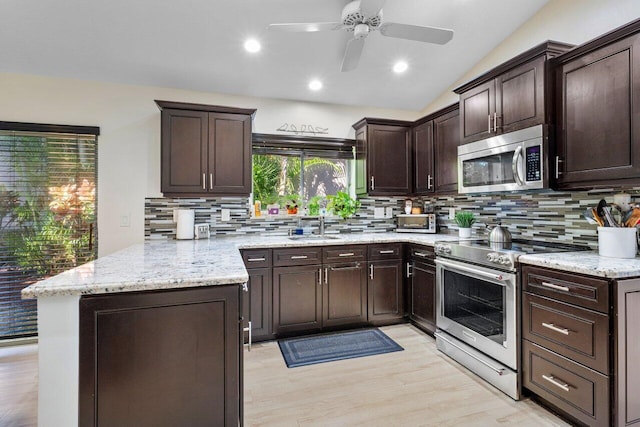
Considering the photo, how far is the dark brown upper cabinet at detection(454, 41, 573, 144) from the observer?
2332 mm

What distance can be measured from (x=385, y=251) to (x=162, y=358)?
243cm

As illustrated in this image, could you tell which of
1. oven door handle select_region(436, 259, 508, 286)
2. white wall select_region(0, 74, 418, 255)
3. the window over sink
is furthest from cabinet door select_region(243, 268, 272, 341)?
oven door handle select_region(436, 259, 508, 286)

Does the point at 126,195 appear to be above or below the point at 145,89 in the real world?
below

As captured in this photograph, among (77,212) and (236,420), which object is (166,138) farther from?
(236,420)

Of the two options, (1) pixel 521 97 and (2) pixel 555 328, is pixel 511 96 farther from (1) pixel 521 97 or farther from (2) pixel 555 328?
(2) pixel 555 328

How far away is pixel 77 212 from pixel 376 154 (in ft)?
10.4

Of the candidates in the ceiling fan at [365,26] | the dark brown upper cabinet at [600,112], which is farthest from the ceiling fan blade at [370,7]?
the dark brown upper cabinet at [600,112]

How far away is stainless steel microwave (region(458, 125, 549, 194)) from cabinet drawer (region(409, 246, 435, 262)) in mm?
631

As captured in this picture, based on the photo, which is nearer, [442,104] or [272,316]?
[272,316]

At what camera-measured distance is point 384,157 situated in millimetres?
3893

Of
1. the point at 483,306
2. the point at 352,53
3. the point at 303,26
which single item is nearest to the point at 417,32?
the point at 352,53

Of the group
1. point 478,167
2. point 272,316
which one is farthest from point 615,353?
point 272,316

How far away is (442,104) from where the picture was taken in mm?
3971

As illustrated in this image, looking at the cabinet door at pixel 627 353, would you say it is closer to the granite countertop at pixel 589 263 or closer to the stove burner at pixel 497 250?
the granite countertop at pixel 589 263
